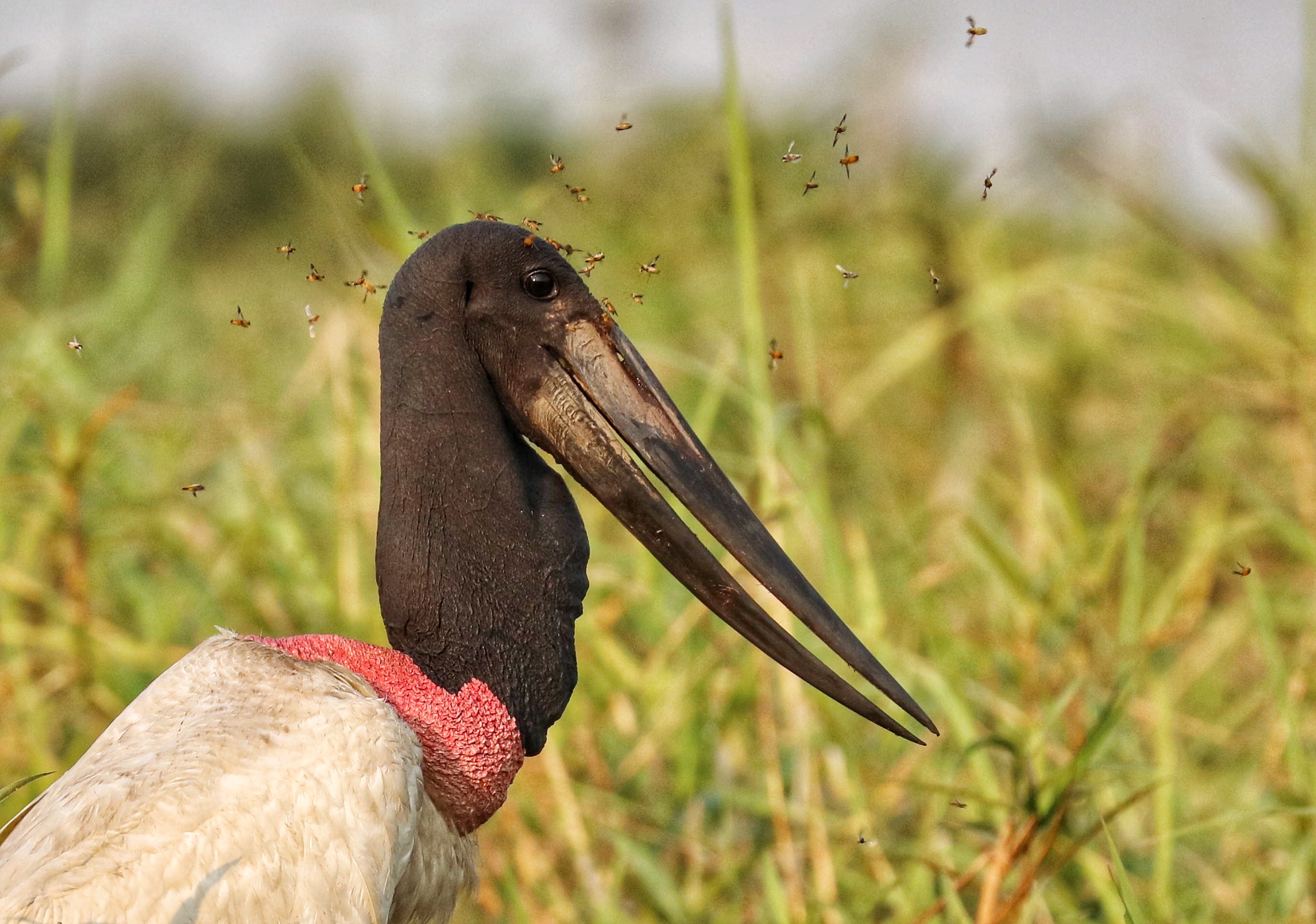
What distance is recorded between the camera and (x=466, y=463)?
2562mm

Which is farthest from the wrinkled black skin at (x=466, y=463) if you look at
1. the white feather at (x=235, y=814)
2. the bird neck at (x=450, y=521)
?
the white feather at (x=235, y=814)

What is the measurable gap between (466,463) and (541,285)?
1.17 feet

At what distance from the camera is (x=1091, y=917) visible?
3355mm

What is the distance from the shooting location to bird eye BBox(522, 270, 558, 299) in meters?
2.55

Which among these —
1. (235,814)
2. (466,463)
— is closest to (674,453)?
(466,463)

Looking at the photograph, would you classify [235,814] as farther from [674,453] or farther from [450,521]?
[674,453]

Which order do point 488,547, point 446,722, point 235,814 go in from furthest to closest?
1. point 488,547
2. point 446,722
3. point 235,814

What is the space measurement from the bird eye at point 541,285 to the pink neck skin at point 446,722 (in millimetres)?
714

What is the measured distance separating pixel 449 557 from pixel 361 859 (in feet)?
1.93

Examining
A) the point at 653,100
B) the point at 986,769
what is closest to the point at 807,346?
the point at 986,769

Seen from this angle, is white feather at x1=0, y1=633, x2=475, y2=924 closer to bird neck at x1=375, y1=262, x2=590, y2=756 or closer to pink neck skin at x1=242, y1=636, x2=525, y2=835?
pink neck skin at x1=242, y1=636, x2=525, y2=835

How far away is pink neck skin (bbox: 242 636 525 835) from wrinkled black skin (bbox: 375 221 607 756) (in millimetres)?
43

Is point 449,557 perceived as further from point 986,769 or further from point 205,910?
point 986,769

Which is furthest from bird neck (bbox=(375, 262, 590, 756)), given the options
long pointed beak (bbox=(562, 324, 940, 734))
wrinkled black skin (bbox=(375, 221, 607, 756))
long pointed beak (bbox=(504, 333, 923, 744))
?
long pointed beak (bbox=(562, 324, 940, 734))
